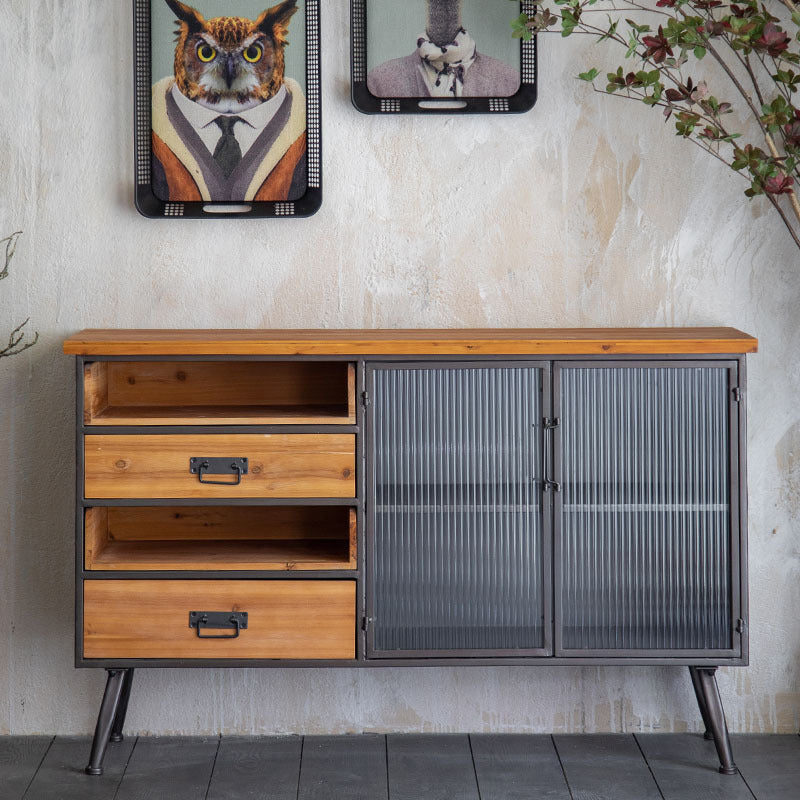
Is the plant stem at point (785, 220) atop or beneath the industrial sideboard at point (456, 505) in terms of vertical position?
atop

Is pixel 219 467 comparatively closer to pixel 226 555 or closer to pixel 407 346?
pixel 226 555

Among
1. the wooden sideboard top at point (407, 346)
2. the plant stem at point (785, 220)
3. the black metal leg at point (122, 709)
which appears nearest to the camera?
the wooden sideboard top at point (407, 346)

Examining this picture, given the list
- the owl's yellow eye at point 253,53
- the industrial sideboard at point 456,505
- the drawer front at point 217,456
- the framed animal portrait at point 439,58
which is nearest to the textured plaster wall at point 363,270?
the framed animal portrait at point 439,58

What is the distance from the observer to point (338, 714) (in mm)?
2623

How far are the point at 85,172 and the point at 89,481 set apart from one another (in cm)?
83

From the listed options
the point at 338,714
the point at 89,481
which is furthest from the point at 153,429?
the point at 338,714

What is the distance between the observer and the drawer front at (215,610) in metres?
2.26

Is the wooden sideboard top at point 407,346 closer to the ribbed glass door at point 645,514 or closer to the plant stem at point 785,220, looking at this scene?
the ribbed glass door at point 645,514

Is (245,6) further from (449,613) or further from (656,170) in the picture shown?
(449,613)

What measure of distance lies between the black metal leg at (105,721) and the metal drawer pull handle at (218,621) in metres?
0.26

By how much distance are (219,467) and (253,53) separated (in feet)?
3.51

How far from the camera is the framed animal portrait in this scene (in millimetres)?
2486

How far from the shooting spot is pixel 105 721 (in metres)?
2.37

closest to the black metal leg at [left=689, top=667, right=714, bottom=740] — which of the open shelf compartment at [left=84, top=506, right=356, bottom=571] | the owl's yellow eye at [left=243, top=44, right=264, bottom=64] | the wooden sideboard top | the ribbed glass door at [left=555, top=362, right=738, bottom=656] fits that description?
the ribbed glass door at [left=555, top=362, right=738, bottom=656]
